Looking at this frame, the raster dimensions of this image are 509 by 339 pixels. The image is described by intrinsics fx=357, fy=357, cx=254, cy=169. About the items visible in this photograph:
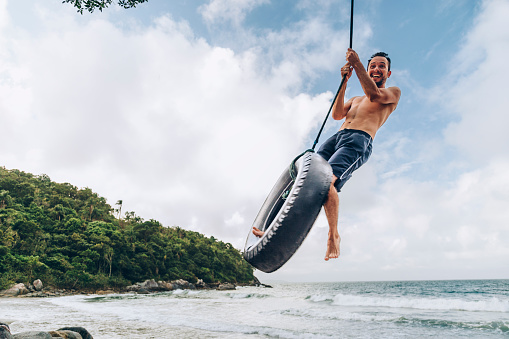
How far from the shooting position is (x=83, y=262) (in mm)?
42812

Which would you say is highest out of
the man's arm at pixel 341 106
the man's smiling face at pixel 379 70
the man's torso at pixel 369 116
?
the man's smiling face at pixel 379 70

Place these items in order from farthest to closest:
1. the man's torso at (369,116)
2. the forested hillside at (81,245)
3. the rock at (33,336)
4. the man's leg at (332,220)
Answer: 1. the forested hillside at (81,245)
2. the rock at (33,336)
3. the man's torso at (369,116)
4. the man's leg at (332,220)

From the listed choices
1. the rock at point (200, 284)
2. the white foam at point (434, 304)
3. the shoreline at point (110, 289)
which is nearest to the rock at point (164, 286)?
the shoreline at point (110, 289)

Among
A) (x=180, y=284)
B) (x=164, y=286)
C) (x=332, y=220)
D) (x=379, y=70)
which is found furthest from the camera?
(x=180, y=284)

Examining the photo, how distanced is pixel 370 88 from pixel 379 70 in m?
0.35

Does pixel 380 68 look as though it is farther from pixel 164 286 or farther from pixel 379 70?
pixel 164 286

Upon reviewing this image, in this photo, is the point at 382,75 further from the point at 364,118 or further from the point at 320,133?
the point at 320,133

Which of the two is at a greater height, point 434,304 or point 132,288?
point 434,304

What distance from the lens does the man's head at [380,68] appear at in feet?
9.79

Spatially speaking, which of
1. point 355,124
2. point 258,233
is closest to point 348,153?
point 355,124

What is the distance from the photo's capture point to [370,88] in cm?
274

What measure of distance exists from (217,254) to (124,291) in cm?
2246

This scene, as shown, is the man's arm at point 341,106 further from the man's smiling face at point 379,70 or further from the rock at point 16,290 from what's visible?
the rock at point 16,290

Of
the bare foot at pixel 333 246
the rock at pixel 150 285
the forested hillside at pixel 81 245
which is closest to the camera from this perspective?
the bare foot at pixel 333 246
